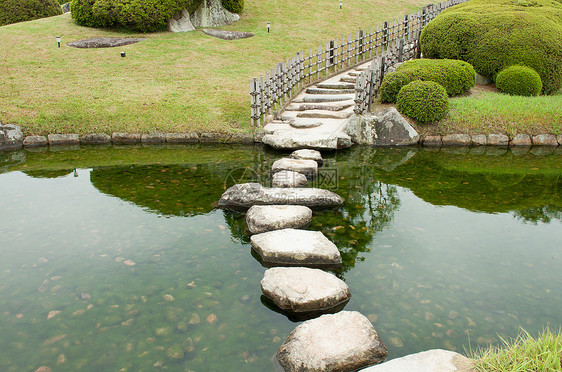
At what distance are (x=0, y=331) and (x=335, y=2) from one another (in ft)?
85.1

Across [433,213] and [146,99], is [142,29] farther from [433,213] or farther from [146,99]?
[433,213]

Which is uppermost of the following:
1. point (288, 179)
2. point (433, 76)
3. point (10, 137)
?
point (433, 76)

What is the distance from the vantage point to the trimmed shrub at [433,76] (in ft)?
41.9

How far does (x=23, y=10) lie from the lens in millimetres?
22703

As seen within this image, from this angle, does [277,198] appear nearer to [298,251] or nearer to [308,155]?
[298,251]

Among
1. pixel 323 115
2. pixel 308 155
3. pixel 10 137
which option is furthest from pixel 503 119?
pixel 10 137

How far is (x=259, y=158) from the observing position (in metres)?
10.7

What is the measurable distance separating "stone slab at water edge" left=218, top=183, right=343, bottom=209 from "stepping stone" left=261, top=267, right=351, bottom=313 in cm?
241

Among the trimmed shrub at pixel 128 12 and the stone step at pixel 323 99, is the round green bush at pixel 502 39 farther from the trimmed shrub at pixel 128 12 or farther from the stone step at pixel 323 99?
the trimmed shrub at pixel 128 12

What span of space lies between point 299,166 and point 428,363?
590cm

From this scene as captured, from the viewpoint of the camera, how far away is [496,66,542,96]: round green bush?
43.4 feet

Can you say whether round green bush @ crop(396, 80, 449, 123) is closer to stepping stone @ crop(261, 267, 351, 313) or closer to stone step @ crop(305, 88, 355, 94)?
stone step @ crop(305, 88, 355, 94)

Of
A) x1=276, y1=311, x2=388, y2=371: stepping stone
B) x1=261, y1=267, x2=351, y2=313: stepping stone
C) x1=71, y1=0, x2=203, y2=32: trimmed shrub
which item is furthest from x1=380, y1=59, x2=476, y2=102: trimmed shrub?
x1=71, y1=0, x2=203, y2=32: trimmed shrub

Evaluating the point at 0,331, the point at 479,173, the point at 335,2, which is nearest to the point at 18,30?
the point at 335,2
